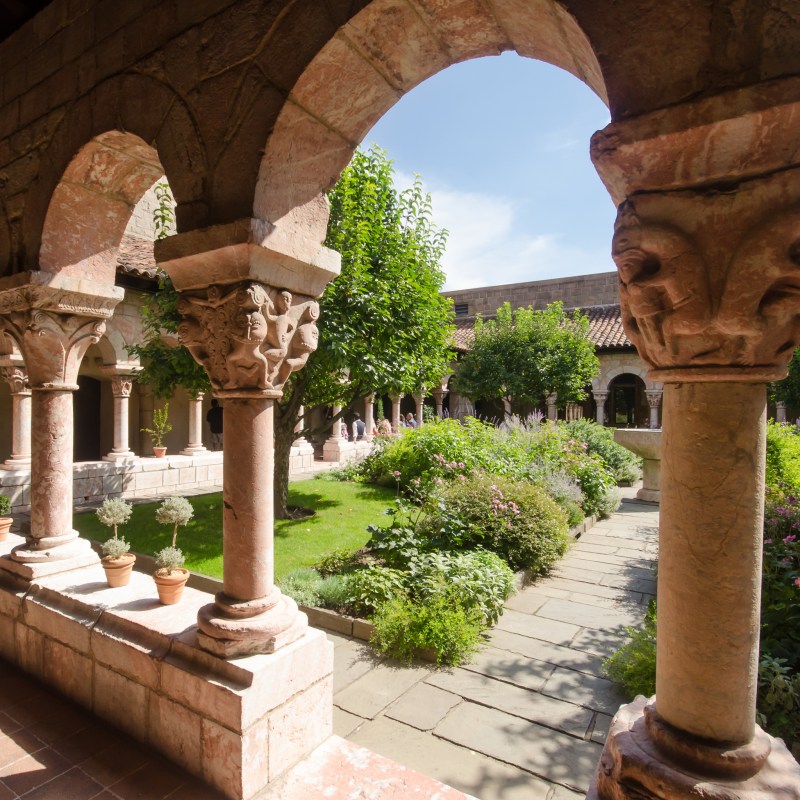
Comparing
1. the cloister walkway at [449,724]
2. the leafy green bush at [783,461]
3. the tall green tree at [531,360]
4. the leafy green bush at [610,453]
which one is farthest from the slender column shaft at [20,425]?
the tall green tree at [531,360]

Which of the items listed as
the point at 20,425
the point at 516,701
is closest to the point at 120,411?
the point at 20,425

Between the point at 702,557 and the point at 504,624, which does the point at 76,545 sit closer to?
the point at 504,624

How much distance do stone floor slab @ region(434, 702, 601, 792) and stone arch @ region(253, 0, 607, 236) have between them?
2.78 metres

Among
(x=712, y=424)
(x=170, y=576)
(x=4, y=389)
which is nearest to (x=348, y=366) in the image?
(x=170, y=576)

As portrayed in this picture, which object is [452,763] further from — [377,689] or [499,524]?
[499,524]

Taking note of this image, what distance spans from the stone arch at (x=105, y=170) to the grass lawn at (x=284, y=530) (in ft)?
11.0

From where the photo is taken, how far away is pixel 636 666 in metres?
3.20

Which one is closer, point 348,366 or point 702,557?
point 702,557

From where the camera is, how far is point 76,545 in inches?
136

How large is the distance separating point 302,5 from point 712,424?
2.16 m

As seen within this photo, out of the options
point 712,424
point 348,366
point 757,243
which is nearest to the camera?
point 757,243

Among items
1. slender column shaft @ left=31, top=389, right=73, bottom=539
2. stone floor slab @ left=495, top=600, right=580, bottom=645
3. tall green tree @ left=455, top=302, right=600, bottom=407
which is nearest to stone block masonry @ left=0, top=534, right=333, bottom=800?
slender column shaft @ left=31, top=389, right=73, bottom=539

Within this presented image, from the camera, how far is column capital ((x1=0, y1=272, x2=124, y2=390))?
321 cm

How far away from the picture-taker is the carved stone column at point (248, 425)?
2229 mm
